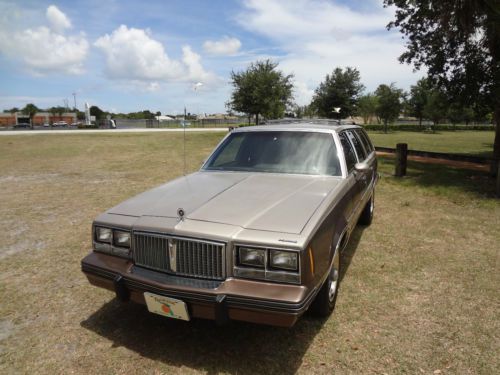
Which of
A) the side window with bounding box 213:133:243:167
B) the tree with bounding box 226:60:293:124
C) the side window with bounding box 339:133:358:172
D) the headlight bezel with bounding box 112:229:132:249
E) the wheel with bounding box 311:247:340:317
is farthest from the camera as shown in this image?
the tree with bounding box 226:60:293:124

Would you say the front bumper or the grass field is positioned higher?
the front bumper

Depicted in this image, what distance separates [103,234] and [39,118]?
384 feet

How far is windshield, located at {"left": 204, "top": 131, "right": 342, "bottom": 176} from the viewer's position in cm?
398

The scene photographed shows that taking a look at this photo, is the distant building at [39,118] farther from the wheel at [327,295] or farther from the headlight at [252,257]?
the headlight at [252,257]

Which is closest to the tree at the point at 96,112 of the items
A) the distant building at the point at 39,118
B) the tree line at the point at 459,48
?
the distant building at the point at 39,118

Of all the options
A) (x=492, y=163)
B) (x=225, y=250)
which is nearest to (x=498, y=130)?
(x=492, y=163)

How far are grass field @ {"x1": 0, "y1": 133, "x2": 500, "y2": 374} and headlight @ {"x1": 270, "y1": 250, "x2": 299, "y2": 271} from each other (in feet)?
2.85

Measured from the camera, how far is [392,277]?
423 cm

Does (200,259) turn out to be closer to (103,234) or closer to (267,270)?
(267,270)

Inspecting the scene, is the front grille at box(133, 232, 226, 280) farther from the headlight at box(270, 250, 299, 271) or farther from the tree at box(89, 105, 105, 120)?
the tree at box(89, 105, 105, 120)

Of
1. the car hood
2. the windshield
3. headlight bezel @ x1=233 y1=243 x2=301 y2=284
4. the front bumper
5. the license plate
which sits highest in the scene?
the windshield

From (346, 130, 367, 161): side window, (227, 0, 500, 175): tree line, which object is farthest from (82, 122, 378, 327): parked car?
(227, 0, 500, 175): tree line

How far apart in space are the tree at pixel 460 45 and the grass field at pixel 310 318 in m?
6.68

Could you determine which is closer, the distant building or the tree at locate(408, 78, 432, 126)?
the tree at locate(408, 78, 432, 126)
